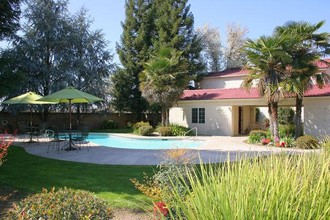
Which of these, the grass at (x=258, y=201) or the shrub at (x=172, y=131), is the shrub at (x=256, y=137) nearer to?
the shrub at (x=172, y=131)

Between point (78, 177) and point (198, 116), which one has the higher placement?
point (198, 116)

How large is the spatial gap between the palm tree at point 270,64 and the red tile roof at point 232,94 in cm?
448

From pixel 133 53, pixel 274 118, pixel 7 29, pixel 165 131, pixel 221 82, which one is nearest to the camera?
pixel 7 29

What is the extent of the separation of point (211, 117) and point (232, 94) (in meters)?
2.75

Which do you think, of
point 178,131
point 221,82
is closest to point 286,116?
point 178,131

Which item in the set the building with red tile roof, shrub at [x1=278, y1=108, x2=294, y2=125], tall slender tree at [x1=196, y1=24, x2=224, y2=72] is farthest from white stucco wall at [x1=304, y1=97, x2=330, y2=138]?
tall slender tree at [x1=196, y1=24, x2=224, y2=72]

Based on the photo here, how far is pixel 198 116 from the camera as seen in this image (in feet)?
92.9

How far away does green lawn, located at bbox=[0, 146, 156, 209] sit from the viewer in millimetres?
7430

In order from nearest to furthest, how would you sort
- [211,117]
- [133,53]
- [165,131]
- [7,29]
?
[7,29] → [165,131] → [211,117] → [133,53]

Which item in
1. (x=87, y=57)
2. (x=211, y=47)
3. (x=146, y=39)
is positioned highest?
(x=211, y=47)

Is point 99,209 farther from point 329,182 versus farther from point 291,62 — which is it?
point 291,62

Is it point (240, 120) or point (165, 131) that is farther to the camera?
point (240, 120)

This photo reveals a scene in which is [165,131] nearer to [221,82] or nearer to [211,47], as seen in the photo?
[221,82]

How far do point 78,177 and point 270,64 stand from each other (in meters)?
13.8
